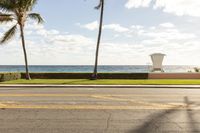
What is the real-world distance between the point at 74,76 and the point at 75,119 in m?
27.7

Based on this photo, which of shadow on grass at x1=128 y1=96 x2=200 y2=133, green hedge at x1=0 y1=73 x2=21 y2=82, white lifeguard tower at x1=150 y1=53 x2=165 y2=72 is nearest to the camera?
shadow on grass at x1=128 y1=96 x2=200 y2=133

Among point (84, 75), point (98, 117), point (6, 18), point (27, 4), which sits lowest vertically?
point (84, 75)

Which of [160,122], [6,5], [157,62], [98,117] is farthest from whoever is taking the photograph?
[157,62]

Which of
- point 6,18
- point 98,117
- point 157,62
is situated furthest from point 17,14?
point 98,117

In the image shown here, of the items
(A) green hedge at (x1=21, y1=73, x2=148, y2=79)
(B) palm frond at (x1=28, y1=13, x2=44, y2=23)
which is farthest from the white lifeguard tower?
(B) palm frond at (x1=28, y1=13, x2=44, y2=23)

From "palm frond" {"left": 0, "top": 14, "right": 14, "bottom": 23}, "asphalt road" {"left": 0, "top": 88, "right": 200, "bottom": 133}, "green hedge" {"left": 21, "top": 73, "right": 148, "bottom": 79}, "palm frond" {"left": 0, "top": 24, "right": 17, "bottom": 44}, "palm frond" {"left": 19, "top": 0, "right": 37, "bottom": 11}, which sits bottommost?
→ "green hedge" {"left": 21, "top": 73, "right": 148, "bottom": 79}

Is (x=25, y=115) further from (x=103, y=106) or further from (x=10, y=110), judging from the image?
(x=103, y=106)

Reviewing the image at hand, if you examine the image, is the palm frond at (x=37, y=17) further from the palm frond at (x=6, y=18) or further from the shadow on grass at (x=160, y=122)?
the shadow on grass at (x=160, y=122)

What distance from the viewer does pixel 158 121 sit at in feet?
33.9

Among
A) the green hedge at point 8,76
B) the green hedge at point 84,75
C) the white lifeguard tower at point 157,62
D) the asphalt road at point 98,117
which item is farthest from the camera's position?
the white lifeguard tower at point 157,62

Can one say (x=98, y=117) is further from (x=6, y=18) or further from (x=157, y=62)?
(x=157, y=62)

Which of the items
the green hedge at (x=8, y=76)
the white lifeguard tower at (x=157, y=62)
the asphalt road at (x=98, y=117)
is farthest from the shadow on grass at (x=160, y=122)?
the white lifeguard tower at (x=157, y=62)

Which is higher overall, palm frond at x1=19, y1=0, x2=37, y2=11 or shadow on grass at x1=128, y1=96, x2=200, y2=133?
palm frond at x1=19, y1=0, x2=37, y2=11

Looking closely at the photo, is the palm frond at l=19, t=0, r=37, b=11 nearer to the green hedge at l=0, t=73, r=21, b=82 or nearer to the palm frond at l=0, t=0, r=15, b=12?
the palm frond at l=0, t=0, r=15, b=12
